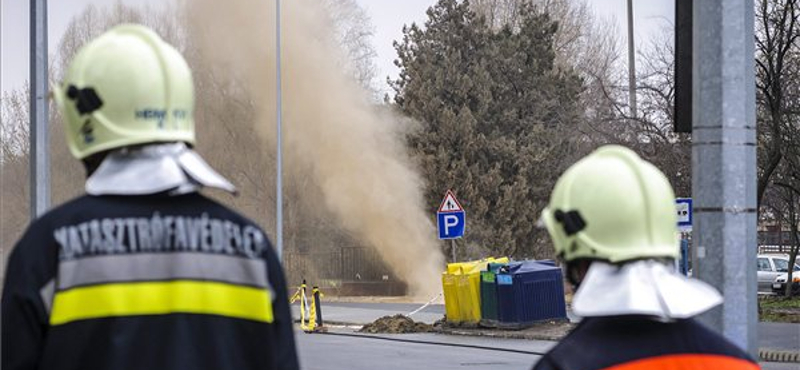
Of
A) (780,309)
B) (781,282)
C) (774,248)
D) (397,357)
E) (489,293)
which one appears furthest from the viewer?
(774,248)

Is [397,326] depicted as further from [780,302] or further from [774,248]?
[774,248]

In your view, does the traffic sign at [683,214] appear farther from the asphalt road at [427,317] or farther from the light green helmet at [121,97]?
the light green helmet at [121,97]

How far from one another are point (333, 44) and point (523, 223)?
27.9ft

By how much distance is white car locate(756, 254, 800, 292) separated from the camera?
1471 inches

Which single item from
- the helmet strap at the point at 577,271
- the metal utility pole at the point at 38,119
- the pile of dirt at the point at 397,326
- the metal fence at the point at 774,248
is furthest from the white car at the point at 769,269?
the helmet strap at the point at 577,271

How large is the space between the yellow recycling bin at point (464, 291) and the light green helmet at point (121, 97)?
21.5m

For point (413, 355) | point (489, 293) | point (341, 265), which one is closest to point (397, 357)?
point (413, 355)

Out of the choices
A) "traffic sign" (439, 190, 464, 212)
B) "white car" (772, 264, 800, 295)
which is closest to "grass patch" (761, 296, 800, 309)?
"white car" (772, 264, 800, 295)

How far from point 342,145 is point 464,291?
18868mm

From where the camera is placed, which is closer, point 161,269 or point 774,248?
point 161,269

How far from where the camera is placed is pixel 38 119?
8781 mm

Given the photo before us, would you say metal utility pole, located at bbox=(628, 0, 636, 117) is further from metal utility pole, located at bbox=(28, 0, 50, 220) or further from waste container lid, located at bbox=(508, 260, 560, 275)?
metal utility pole, located at bbox=(28, 0, 50, 220)

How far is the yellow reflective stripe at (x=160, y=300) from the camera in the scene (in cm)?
275

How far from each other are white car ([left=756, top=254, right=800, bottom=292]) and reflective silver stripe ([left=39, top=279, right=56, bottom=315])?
35.8 metres
